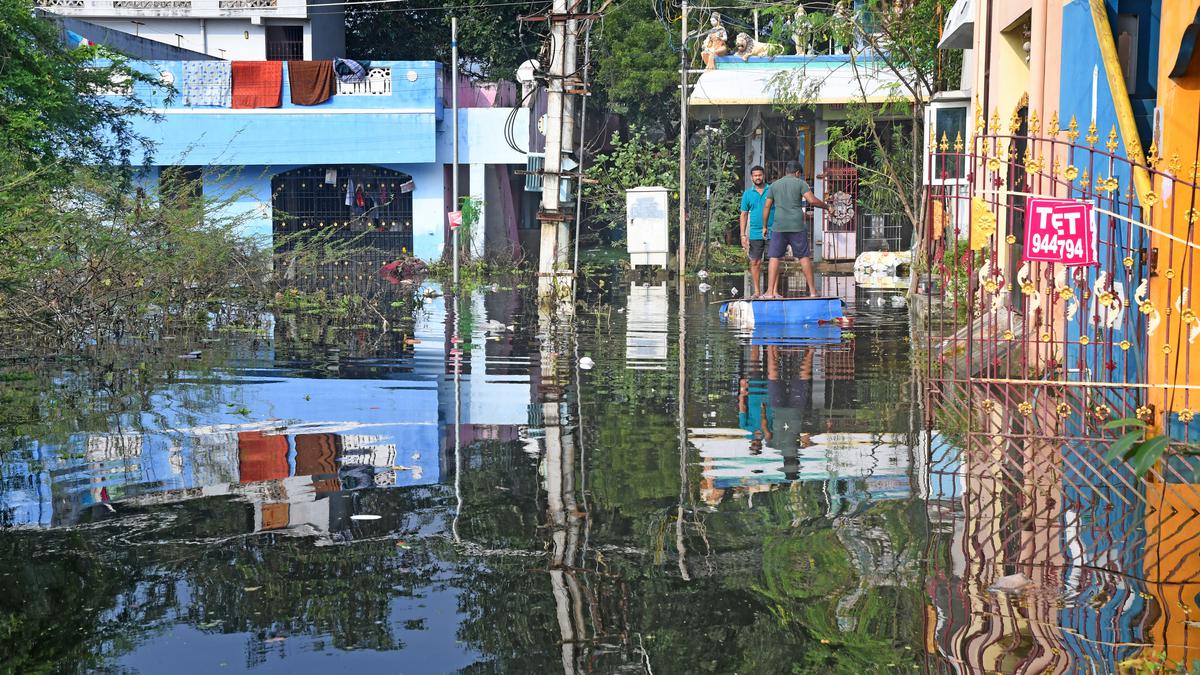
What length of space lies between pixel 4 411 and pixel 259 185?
24246 millimetres

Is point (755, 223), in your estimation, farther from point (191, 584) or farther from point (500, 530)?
point (191, 584)

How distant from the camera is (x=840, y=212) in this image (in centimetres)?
3253

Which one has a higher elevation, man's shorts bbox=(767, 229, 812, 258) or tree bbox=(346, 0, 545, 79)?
tree bbox=(346, 0, 545, 79)

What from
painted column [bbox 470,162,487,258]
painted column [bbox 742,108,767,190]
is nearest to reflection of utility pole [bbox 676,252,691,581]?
painted column [bbox 470,162,487,258]

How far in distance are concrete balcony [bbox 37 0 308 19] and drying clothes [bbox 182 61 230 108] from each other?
488 centimetres

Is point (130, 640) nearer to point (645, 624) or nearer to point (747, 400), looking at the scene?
point (645, 624)

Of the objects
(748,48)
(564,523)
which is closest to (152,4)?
(748,48)

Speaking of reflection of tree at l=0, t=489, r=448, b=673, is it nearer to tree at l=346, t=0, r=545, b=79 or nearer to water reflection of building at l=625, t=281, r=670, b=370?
water reflection of building at l=625, t=281, r=670, b=370

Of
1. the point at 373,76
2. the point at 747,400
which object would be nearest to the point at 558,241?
the point at 747,400

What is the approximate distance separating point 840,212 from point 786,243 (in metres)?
14.9

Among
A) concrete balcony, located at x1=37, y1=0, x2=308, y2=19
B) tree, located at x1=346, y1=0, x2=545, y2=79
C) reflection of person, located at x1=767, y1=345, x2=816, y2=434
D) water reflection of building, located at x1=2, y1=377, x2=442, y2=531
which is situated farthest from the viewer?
tree, located at x1=346, y1=0, x2=545, y2=79

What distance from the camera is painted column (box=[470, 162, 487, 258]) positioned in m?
32.3

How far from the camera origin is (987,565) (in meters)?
5.96

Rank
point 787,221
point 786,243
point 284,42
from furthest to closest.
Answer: point 284,42 < point 786,243 < point 787,221
